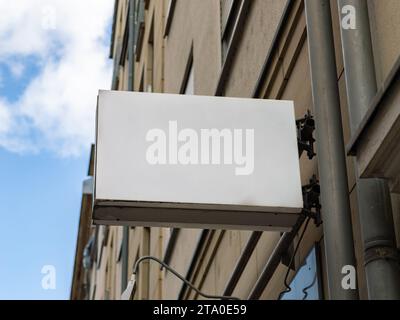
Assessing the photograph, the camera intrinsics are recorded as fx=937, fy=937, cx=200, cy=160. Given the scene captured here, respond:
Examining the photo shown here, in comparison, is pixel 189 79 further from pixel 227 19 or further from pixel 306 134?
pixel 306 134

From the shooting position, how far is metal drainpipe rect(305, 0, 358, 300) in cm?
499

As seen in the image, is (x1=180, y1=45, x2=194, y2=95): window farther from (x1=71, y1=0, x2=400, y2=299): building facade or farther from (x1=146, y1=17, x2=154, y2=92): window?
(x1=146, y1=17, x2=154, y2=92): window

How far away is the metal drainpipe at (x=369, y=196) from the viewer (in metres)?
4.66

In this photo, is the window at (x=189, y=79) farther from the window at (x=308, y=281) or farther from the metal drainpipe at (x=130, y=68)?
the metal drainpipe at (x=130, y=68)

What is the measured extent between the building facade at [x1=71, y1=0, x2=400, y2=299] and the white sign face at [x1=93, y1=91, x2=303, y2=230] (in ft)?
0.88

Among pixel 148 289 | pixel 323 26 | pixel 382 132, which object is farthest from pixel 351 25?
pixel 148 289

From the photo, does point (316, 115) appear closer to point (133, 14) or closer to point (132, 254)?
point (132, 254)

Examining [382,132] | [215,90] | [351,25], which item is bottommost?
[382,132]

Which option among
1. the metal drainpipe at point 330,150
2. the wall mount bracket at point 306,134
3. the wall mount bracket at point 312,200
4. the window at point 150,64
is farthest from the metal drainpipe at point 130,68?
the metal drainpipe at point 330,150

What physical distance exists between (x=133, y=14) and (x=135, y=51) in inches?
35.2

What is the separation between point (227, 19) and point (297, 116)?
3.24 metres

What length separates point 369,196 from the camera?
4938 mm

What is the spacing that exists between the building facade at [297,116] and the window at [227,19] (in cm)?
2

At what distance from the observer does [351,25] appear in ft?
17.7
